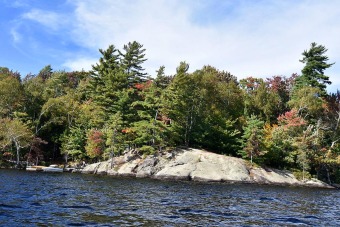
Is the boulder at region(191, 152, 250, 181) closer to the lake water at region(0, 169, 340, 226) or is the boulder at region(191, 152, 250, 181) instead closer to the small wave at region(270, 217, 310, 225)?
the lake water at region(0, 169, 340, 226)

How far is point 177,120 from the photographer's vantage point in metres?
51.3

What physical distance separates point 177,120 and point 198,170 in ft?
34.9

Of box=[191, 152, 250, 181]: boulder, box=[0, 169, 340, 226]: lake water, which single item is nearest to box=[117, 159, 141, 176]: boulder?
box=[191, 152, 250, 181]: boulder

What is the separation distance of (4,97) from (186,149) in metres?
34.8

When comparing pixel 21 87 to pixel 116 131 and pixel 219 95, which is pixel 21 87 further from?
pixel 219 95

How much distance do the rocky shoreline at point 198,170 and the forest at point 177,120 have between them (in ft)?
6.20

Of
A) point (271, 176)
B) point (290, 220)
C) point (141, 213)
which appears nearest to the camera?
point (141, 213)

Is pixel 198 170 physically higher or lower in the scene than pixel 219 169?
lower

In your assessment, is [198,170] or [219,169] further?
[219,169]

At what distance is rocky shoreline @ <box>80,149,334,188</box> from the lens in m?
42.8

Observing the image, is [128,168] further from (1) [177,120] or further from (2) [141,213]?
(2) [141,213]

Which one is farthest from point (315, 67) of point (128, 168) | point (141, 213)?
point (141, 213)

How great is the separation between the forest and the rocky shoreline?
1.89 meters

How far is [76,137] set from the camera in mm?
57219
